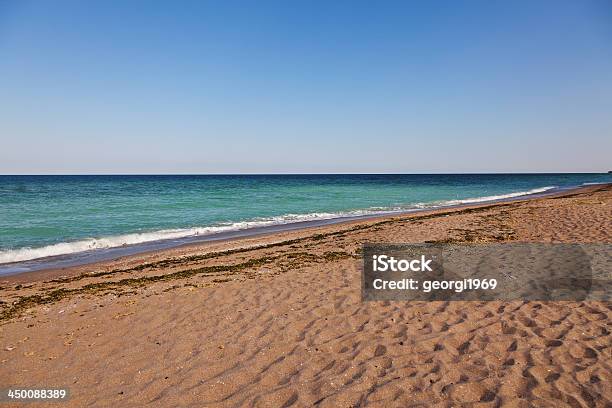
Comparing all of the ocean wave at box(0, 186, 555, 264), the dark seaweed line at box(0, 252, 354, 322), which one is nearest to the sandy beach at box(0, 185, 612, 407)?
the dark seaweed line at box(0, 252, 354, 322)

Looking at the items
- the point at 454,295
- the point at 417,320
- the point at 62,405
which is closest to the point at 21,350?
the point at 62,405

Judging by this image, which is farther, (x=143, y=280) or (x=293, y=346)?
(x=143, y=280)

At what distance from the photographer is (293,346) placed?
19.2 feet

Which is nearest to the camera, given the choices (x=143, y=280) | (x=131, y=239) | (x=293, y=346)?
(x=293, y=346)

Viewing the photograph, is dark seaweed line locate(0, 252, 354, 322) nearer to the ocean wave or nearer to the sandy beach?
the sandy beach

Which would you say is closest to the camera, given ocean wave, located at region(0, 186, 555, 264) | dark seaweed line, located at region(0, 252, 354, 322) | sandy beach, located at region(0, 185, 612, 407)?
sandy beach, located at region(0, 185, 612, 407)

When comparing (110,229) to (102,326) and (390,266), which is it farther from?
(390,266)

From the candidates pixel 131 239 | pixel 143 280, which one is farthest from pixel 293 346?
pixel 131 239

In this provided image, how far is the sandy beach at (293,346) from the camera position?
4.56m

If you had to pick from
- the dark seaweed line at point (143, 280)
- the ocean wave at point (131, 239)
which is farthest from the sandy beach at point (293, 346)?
the ocean wave at point (131, 239)

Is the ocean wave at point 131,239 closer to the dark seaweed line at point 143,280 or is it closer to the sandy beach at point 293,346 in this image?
the sandy beach at point 293,346

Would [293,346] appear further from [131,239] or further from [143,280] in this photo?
[131,239]

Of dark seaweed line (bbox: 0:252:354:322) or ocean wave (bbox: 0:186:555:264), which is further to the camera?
ocean wave (bbox: 0:186:555:264)

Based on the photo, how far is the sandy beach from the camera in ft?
15.0
